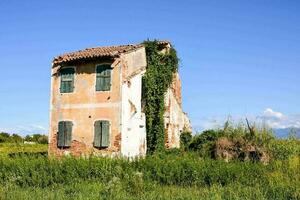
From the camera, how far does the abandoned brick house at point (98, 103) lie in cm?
2586

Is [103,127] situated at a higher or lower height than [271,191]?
higher

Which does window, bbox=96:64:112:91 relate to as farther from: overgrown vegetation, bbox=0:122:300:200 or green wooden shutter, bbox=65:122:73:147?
overgrown vegetation, bbox=0:122:300:200

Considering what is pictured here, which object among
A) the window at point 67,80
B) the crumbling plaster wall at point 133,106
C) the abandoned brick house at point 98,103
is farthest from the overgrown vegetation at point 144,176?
the window at point 67,80

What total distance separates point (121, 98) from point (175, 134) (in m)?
8.30

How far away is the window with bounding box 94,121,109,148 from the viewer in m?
25.7

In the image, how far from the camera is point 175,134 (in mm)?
33000

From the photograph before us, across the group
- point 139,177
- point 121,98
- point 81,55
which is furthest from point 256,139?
point 81,55

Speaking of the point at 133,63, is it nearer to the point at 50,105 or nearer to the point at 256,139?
the point at 50,105

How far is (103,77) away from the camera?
26484 mm

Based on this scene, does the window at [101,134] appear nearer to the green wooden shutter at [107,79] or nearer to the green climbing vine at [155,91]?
the green wooden shutter at [107,79]

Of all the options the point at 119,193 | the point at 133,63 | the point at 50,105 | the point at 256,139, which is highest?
the point at 133,63

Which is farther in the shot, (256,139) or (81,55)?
(81,55)

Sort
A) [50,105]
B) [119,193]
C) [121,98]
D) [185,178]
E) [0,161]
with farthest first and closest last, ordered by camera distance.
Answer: [50,105] < [121,98] < [0,161] < [185,178] < [119,193]

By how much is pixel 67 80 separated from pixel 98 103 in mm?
2696
